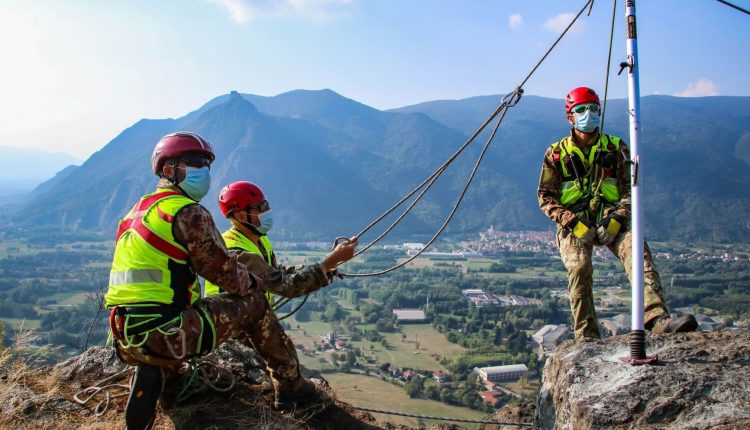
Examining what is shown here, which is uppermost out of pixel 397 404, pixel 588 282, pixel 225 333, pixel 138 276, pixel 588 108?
pixel 588 108

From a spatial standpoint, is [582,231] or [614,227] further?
[582,231]

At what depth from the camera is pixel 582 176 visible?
20.5 ft

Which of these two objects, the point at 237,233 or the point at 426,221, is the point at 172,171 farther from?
the point at 426,221

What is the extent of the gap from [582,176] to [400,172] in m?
129

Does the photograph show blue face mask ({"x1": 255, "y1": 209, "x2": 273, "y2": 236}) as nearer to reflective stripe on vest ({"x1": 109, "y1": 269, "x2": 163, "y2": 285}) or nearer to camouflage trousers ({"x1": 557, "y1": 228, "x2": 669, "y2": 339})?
reflective stripe on vest ({"x1": 109, "y1": 269, "x2": 163, "y2": 285})

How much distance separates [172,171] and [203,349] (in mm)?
1452

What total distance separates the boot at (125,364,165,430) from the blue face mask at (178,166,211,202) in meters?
1.41

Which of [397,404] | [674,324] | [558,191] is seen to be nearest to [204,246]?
[674,324]

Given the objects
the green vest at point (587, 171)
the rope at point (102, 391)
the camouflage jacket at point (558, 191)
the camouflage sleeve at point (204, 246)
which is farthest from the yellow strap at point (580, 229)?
the rope at point (102, 391)

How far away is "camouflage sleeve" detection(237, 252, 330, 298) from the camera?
491 centimetres

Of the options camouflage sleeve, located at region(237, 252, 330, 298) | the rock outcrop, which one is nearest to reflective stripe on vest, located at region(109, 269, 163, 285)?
camouflage sleeve, located at region(237, 252, 330, 298)

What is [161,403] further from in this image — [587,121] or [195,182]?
[587,121]

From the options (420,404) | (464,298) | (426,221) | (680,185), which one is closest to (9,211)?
(426,221)

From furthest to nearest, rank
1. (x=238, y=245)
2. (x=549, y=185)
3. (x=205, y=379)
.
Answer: (x=549, y=185)
(x=238, y=245)
(x=205, y=379)
